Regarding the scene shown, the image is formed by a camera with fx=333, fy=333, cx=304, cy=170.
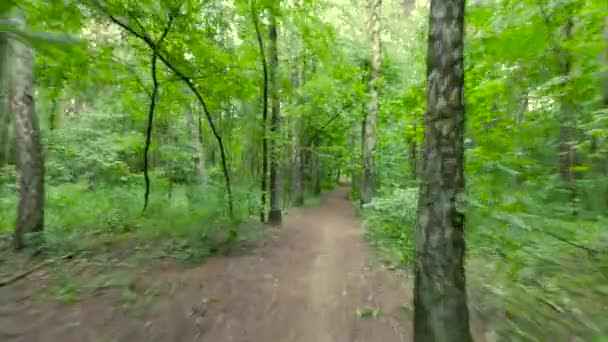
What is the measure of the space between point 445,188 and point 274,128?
25.7 feet

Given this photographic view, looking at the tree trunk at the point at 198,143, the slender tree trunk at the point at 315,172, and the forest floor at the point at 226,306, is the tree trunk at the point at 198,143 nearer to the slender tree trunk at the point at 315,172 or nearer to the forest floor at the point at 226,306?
the forest floor at the point at 226,306

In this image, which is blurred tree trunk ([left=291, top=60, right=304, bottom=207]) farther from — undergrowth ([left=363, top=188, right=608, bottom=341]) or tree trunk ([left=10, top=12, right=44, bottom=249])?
undergrowth ([left=363, top=188, right=608, bottom=341])

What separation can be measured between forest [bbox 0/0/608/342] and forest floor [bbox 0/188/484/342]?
0.11 feet

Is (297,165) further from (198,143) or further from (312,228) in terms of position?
(312,228)

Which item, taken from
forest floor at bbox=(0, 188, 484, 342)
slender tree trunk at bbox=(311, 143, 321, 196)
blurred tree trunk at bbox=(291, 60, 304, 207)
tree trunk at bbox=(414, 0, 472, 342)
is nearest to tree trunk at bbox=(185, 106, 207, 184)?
blurred tree trunk at bbox=(291, 60, 304, 207)

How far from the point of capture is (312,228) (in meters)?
11.8

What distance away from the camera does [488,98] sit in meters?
6.65

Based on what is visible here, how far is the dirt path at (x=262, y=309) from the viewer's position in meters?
4.02

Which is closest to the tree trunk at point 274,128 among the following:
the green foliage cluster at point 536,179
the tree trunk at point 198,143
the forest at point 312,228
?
the forest at point 312,228

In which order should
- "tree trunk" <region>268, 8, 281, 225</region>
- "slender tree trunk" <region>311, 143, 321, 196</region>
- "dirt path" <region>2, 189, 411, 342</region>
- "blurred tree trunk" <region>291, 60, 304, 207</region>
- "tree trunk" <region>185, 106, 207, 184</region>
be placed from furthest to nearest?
1. "slender tree trunk" <region>311, 143, 321, 196</region>
2. "blurred tree trunk" <region>291, 60, 304, 207</region>
3. "tree trunk" <region>185, 106, 207, 184</region>
4. "tree trunk" <region>268, 8, 281, 225</region>
5. "dirt path" <region>2, 189, 411, 342</region>

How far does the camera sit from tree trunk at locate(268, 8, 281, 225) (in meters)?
10.0

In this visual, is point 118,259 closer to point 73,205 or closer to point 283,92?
point 73,205

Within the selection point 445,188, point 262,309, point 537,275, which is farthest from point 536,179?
point 262,309

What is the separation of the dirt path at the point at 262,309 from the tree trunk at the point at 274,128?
10.5ft
